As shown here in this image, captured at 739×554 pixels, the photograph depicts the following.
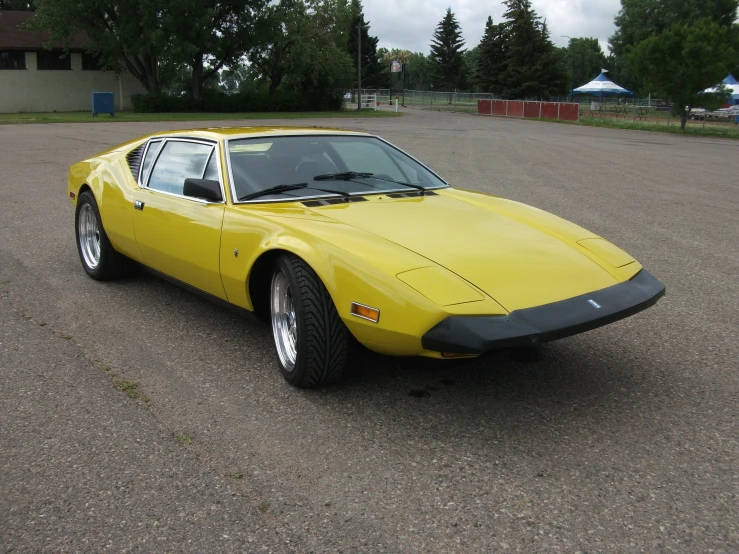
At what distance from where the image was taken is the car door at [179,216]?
4.20m

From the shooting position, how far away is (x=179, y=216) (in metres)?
4.47

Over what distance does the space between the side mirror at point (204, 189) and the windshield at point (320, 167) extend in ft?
0.35

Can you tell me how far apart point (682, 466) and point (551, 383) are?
92 centimetres

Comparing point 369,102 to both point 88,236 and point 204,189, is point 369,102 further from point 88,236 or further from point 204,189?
point 204,189

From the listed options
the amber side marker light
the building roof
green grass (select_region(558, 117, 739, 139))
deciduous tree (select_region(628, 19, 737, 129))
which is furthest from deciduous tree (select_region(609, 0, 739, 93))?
the amber side marker light

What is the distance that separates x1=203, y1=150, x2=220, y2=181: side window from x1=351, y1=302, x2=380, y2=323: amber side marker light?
1.57 metres

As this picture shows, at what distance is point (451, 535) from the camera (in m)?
2.48

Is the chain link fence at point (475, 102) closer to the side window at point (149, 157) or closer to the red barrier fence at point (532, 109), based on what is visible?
the red barrier fence at point (532, 109)

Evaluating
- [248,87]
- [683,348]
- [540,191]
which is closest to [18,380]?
[683,348]

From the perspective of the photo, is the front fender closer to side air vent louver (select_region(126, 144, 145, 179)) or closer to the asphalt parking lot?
the asphalt parking lot

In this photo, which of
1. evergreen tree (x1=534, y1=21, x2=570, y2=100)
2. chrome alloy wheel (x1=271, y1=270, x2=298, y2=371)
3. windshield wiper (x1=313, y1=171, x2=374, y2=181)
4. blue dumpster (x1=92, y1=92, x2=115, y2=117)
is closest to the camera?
chrome alloy wheel (x1=271, y1=270, x2=298, y2=371)

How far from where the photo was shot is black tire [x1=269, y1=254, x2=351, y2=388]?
3.44 m

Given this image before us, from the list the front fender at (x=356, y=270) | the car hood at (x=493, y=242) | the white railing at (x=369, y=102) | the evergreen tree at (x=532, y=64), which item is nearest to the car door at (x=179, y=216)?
the front fender at (x=356, y=270)

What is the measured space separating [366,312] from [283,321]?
0.78m
